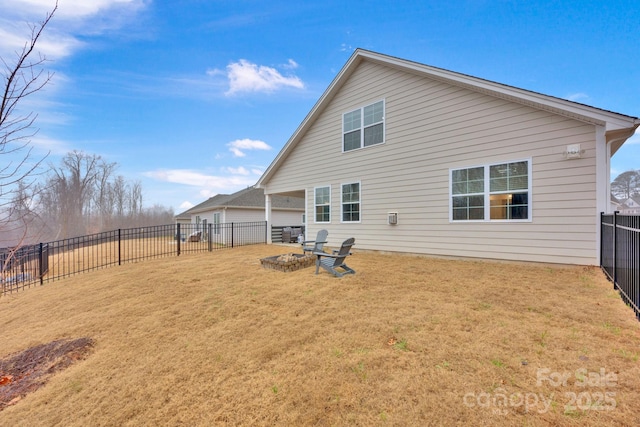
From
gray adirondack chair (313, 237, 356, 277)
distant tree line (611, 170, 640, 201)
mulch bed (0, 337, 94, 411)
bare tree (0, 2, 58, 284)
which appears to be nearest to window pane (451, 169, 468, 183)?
gray adirondack chair (313, 237, 356, 277)

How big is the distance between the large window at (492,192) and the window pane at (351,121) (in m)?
4.08

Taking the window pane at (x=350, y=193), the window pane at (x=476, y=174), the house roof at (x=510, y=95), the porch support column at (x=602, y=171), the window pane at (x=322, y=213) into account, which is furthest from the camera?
the window pane at (x=322, y=213)

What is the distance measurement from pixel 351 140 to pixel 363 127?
67 centimetres

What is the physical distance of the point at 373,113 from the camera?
9.03m

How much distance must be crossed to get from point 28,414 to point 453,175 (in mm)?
8611

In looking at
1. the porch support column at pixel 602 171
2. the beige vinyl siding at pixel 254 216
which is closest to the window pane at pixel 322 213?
the porch support column at pixel 602 171

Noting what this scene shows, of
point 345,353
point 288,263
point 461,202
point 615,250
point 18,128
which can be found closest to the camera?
point 18,128

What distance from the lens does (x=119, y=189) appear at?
1329 inches

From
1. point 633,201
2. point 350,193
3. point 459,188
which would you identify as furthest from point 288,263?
point 633,201

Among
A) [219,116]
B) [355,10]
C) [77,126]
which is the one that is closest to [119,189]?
[77,126]

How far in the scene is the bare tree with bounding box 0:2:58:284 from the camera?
2170mm

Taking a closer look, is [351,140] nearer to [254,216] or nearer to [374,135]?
[374,135]

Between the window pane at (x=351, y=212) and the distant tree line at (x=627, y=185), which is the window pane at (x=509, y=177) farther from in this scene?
the distant tree line at (x=627, y=185)

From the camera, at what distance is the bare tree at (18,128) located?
2.17 m
